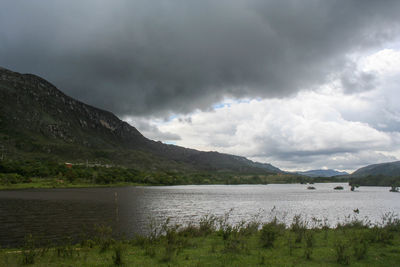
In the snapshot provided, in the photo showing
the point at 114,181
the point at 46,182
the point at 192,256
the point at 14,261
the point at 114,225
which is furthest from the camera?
the point at 114,181

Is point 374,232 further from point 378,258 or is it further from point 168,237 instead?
point 168,237

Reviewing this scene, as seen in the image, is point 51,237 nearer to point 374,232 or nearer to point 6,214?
point 6,214

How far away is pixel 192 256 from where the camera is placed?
20.7 m

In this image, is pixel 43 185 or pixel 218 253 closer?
pixel 218 253

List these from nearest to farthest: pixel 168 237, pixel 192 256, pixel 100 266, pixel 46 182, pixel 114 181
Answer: pixel 100 266 < pixel 192 256 < pixel 168 237 < pixel 46 182 < pixel 114 181

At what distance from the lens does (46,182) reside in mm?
148750

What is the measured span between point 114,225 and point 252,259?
2911 centimetres

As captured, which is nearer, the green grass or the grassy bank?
the grassy bank

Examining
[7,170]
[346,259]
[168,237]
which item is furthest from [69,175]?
[346,259]

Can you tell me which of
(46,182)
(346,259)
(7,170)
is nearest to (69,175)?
(46,182)

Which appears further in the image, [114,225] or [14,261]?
[114,225]

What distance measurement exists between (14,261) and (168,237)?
11041mm

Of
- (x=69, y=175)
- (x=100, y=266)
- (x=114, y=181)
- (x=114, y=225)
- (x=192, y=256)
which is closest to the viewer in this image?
(x=100, y=266)

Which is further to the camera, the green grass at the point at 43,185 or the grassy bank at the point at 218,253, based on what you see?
the green grass at the point at 43,185
